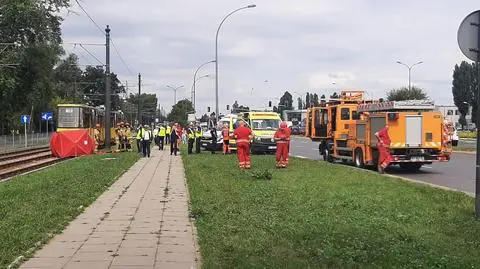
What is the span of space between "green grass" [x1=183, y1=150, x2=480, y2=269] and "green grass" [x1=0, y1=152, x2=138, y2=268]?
2241 mm

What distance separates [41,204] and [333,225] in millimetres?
5728

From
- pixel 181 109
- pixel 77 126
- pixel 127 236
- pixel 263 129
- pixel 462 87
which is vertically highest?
pixel 462 87

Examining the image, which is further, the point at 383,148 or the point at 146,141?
the point at 146,141

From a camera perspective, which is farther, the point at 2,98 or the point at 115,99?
the point at 115,99

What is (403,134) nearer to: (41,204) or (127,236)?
(41,204)

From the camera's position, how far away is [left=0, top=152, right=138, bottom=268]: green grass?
8289mm

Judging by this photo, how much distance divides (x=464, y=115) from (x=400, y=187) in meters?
133

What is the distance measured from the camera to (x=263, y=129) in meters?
35.2

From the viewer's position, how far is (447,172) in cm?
2256

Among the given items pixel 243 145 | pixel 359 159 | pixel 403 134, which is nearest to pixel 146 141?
pixel 243 145

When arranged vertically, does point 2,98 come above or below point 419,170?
above

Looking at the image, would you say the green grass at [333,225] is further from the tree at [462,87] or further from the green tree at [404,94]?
the tree at [462,87]

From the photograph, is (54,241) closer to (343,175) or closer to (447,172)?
(343,175)

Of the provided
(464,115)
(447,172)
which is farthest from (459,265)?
(464,115)
